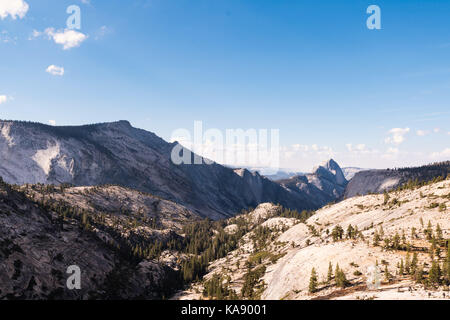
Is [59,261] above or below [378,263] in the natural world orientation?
below

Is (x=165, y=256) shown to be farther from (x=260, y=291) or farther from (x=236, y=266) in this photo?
(x=260, y=291)

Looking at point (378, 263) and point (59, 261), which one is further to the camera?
point (59, 261)

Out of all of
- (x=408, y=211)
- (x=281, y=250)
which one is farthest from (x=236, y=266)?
(x=408, y=211)

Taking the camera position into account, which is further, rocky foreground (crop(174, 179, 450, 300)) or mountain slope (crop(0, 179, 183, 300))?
mountain slope (crop(0, 179, 183, 300))

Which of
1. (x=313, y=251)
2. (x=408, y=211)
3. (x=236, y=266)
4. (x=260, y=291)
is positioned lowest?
(x=236, y=266)

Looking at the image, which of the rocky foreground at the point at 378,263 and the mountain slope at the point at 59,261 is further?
the mountain slope at the point at 59,261

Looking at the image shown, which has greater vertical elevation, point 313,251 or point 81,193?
point 81,193
